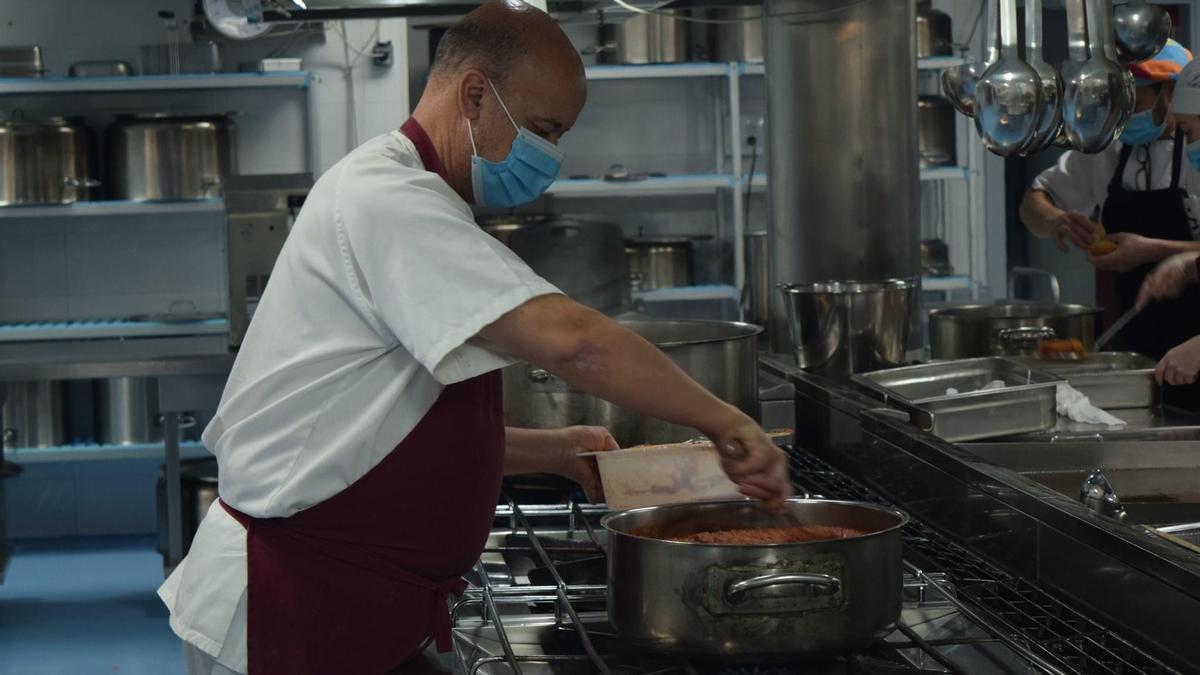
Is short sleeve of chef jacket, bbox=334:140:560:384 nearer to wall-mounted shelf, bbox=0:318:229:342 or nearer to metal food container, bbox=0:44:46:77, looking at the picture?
wall-mounted shelf, bbox=0:318:229:342

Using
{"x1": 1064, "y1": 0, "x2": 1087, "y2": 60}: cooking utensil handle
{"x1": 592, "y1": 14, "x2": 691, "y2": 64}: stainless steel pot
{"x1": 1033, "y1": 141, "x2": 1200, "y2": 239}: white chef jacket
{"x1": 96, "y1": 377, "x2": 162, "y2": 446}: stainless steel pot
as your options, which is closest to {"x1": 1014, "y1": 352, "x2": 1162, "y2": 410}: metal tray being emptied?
{"x1": 1064, "y1": 0, "x2": 1087, "y2": 60}: cooking utensil handle

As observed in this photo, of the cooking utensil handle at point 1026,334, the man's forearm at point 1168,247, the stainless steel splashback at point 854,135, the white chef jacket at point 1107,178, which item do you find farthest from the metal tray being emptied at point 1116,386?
the white chef jacket at point 1107,178

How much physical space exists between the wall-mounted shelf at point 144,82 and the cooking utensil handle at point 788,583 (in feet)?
17.3

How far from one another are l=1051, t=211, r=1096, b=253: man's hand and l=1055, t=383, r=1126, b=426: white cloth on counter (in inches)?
50.5

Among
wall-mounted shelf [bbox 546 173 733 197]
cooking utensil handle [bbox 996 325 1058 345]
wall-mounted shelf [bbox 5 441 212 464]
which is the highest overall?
wall-mounted shelf [bbox 546 173 733 197]

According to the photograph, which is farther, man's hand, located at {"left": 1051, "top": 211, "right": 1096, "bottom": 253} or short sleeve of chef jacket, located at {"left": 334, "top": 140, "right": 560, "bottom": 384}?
man's hand, located at {"left": 1051, "top": 211, "right": 1096, "bottom": 253}

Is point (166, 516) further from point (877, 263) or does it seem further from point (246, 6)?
point (877, 263)

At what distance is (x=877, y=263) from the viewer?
3178 millimetres

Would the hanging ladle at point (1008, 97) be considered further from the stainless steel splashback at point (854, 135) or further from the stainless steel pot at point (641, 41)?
the stainless steel pot at point (641, 41)

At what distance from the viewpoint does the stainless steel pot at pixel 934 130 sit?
630cm

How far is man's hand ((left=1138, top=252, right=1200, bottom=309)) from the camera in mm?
3098

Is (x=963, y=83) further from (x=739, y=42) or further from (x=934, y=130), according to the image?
(x=934, y=130)

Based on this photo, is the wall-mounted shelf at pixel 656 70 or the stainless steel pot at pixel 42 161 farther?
the wall-mounted shelf at pixel 656 70

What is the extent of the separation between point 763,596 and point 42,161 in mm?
5435
